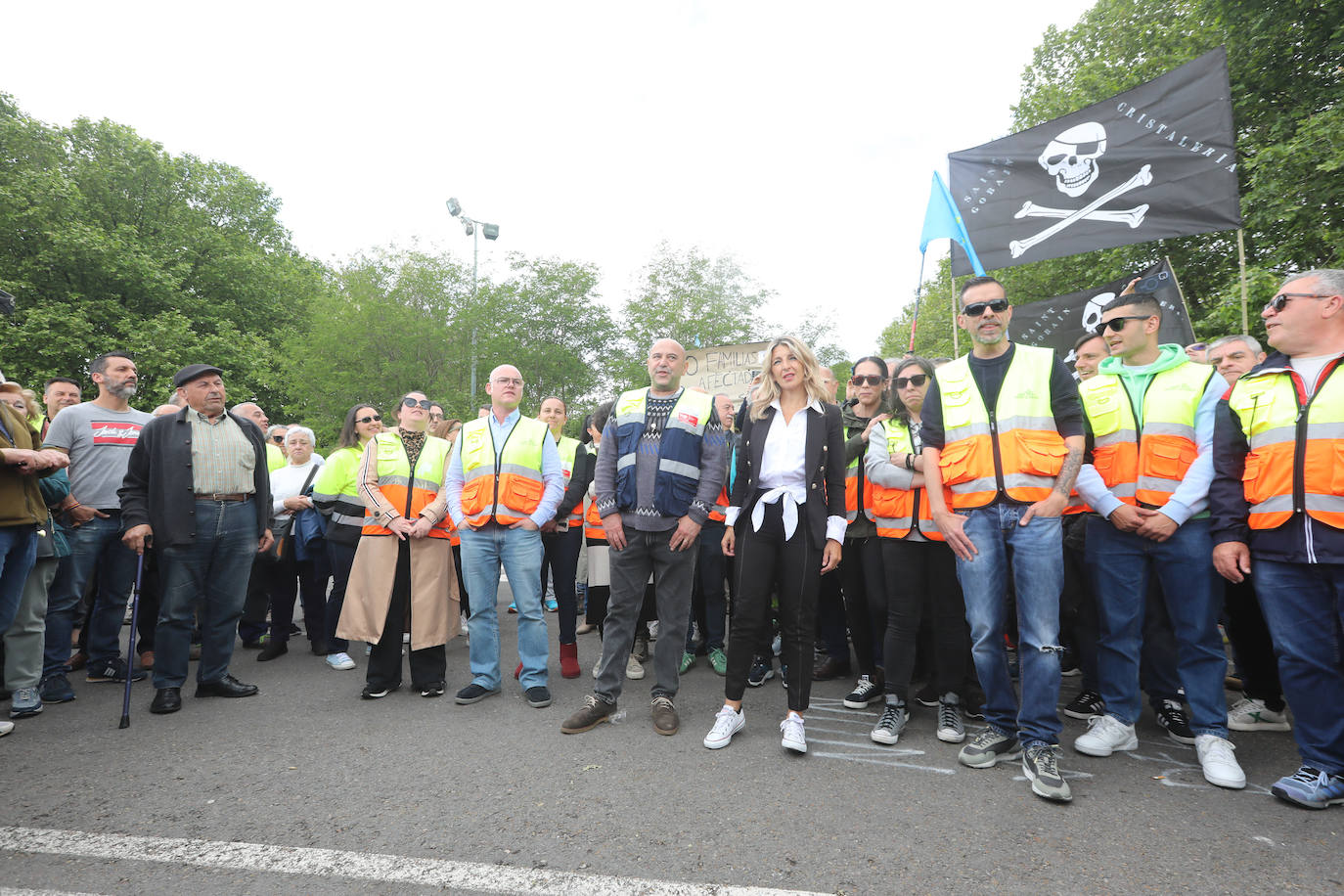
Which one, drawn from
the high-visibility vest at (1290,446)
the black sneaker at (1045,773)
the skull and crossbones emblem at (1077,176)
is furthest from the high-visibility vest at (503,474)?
the skull and crossbones emblem at (1077,176)

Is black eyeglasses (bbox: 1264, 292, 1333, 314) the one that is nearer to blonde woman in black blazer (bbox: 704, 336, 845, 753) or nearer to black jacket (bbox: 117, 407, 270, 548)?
blonde woman in black blazer (bbox: 704, 336, 845, 753)

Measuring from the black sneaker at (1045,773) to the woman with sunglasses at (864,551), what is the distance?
1321 mm

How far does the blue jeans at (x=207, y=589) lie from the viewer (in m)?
4.52

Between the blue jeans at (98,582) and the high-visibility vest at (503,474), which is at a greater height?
the high-visibility vest at (503,474)

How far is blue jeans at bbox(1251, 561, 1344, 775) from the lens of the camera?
2.91 metres

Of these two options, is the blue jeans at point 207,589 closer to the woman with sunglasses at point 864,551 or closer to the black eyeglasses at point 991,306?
the woman with sunglasses at point 864,551

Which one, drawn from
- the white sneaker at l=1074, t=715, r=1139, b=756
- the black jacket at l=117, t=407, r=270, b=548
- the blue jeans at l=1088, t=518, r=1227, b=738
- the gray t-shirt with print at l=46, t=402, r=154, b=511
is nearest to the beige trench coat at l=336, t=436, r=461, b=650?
the black jacket at l=117, t=407, r=270, b=548

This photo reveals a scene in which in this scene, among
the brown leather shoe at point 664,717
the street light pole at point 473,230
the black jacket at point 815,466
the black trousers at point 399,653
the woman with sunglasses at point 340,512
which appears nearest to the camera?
the black jacket at point 815,466

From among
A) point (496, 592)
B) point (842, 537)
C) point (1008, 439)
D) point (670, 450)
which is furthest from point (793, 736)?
point (496, 592)

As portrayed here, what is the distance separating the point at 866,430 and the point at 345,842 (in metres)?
3.69

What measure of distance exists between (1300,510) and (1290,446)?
0.28m

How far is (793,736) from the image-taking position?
3.53 meters

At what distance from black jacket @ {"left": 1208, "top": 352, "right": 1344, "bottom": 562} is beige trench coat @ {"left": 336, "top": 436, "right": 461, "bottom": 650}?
451 cm

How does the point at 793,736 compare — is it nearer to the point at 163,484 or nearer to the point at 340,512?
the point at 340,512
